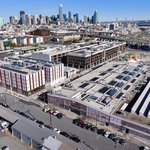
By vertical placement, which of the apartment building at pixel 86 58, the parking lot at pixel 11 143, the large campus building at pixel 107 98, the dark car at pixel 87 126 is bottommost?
the parking lot at pixel 11 143

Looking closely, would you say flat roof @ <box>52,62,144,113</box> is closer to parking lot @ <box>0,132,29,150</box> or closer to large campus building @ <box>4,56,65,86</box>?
large campus building @ <box>4,56,65,86</box>

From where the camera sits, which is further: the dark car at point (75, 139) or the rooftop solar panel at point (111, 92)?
the rooftop solar panel at point (111, 92)

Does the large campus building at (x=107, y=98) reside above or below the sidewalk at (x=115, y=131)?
above

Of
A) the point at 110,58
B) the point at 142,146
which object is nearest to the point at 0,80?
the point at 142,146

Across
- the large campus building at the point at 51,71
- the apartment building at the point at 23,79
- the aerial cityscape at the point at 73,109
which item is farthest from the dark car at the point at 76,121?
the large campus building at the point at 51,71

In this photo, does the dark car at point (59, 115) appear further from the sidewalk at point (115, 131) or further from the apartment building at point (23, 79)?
the apartment building at point (23, 79)

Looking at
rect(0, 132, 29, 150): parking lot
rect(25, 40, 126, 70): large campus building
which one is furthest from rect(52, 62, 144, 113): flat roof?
rect(25, 40, 126, 70): large campus building

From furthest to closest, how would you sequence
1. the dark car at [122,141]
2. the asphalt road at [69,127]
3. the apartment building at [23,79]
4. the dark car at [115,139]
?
the apartment building at [23,79]
the dark car at [115,139]
the dark car at [122,141]
the asphalt road at [69,127]

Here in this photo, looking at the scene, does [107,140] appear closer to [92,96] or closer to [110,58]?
[92,96]
